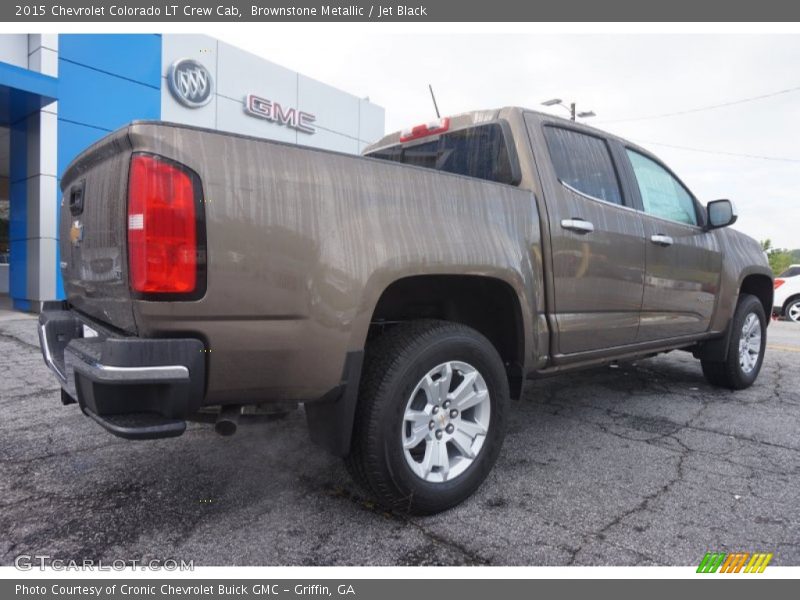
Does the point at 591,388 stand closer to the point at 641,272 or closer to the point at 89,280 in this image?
the point at 641,272

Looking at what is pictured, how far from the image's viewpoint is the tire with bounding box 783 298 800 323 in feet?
43.2

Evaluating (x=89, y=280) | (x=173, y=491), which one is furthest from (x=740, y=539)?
(x=89, y=280)

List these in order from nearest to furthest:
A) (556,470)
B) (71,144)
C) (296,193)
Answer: (296,193) → (556,470) → (71,144)

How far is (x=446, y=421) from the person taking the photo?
2471mm

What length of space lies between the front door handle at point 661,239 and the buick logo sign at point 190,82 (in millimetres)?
10808

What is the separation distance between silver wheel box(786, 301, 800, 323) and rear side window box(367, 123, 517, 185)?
13326 mm

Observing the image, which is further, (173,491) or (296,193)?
(173,491)

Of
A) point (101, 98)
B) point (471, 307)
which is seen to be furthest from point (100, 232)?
point (101, 98)

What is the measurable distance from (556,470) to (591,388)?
2.14m

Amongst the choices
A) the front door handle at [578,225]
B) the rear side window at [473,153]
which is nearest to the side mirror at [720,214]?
the front door handle at [578,225]

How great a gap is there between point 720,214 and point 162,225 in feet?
13.3

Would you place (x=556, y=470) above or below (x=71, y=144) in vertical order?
below

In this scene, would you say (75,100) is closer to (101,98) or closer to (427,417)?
(101,98)

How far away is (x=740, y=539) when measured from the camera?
2.23 meters
